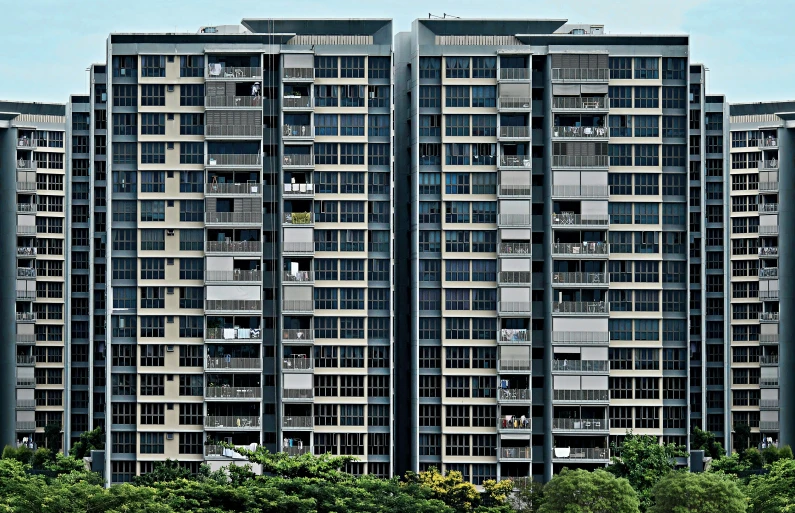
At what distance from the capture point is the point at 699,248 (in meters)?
125

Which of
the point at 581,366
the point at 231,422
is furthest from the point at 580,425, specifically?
the point at 231,422

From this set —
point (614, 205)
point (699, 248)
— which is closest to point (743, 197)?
point (699, 248)

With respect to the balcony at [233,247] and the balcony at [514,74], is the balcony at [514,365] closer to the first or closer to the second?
the balcony at [233,247]

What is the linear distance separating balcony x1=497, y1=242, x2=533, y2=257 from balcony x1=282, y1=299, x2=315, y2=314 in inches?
668

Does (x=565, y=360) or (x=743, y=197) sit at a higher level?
(x=743, y=197)

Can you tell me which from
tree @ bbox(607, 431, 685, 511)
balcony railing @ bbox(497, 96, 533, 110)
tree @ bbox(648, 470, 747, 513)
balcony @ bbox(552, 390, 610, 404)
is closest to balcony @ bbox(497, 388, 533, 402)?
balcony @ bbox(552, 390, 610, 404)

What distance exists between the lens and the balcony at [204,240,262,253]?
364 feet

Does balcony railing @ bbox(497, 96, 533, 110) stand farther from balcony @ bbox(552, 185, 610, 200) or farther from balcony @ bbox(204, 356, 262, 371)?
balcony @ bbox(204, 356, 262, 371)

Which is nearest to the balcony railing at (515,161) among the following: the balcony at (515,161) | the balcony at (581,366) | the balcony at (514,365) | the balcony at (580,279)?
the balcony at (515,161)

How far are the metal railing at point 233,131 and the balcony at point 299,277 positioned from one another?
1234cm

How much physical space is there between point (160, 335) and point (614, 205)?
41.1 metres

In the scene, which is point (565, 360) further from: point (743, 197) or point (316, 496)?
point (743, 197)

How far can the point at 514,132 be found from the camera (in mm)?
112438

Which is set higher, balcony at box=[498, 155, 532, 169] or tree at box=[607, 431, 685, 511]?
balcony at box=[498, 155, 532, 169]
